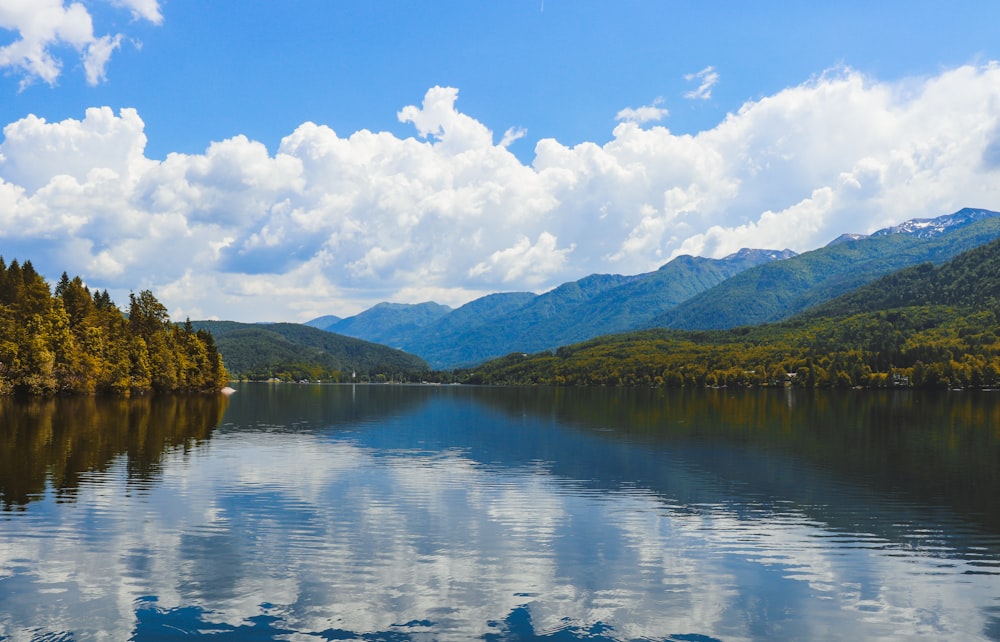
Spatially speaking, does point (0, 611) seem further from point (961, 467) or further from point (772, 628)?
point (961, 467)

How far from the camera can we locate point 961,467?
6166 centimetres

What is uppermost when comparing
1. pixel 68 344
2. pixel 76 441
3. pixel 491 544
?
pixel 68 344

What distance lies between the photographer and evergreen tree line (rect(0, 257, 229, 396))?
13600 cm

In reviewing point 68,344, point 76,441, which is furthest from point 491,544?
point 68,344

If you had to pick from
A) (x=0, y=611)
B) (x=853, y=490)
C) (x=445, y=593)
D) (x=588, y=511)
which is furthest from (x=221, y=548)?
(x=853, y=490)

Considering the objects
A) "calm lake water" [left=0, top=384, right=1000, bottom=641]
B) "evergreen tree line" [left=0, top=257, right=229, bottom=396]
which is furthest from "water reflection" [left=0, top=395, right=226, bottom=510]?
"evergreen tree line" [left=0, top=257, right=229, bottom=396]

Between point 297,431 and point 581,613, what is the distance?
81.6 m

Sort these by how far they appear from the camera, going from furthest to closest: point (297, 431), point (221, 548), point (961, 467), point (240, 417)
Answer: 1. point (240, 417)
2. point (297, 431)
3. point (961, 467)
4. point (221, 548)

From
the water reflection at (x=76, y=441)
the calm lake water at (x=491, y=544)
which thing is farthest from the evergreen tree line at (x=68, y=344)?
the calm lake water at (x=491, y=544)

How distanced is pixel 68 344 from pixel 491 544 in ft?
479

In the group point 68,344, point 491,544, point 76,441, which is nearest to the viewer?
point 491,544

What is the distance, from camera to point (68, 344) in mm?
146375

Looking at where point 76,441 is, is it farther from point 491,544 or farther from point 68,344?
point 68,344

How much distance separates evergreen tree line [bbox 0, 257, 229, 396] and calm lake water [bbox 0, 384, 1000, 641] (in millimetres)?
79006
